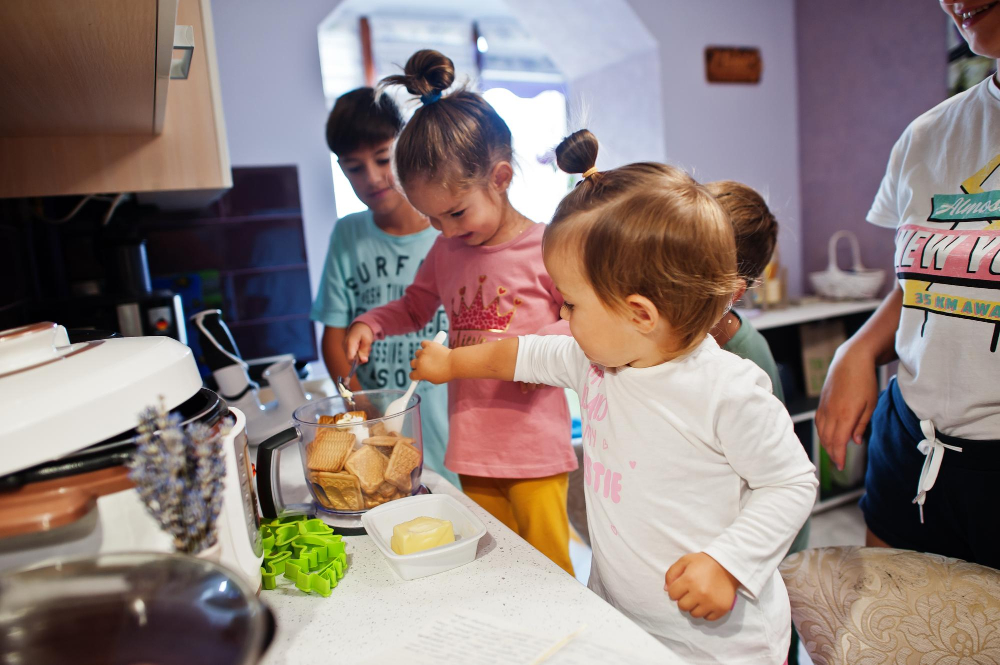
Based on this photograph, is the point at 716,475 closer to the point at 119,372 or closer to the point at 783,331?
the point at 119,372

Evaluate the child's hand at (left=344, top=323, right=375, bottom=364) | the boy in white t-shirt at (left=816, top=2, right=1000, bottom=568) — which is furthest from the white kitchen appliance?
the boy in white t-shirt at (left=816, top=2, right=1000, bottom=568)

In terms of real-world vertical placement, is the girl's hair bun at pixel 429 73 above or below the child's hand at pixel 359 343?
above

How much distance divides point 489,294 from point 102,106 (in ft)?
2.08

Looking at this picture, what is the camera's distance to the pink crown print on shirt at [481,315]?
110cm

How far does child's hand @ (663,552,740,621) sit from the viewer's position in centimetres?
63

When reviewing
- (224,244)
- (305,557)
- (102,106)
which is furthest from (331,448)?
(224,244)

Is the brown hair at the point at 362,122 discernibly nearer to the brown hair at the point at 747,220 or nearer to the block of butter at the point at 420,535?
the brown hair at the point at 747,220

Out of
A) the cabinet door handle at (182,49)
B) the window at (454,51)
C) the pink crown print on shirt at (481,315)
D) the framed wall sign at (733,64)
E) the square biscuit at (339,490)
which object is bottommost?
the square biscuit at (339,490)

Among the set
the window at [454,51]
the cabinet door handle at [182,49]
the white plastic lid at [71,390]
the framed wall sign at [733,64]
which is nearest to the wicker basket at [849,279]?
the framed wall sign at [733,64]

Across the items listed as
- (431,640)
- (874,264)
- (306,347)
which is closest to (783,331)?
(874,264)

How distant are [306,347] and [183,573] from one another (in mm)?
2599

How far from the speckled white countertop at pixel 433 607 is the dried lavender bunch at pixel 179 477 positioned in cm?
17

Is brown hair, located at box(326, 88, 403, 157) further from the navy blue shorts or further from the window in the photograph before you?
the window

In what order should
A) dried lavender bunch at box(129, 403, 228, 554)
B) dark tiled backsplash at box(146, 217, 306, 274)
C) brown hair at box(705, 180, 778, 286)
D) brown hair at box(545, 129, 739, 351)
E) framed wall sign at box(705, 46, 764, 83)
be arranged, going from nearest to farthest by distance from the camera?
dried lavender bunch at box(129, 403, 228, 554)
brown hair at box(545, 129, 739, 351)
brown hair at box(705, 180, 778, 286)
dark tiled backsplash at box(146, 217, 306, 274)
framed wall sign at box(705, 46, 764, 83)
